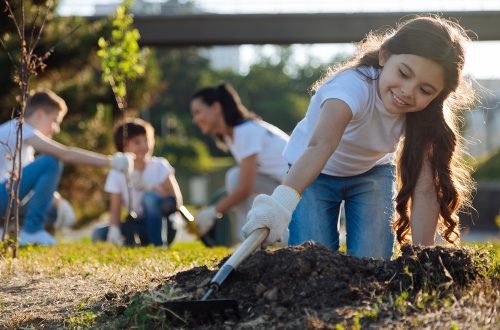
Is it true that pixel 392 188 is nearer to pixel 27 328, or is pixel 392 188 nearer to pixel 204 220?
pixel 27 328

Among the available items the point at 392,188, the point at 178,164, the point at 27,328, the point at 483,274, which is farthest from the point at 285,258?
the point at 178,164

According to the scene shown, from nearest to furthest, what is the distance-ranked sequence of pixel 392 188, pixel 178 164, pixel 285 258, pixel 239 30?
pixel 285 258 < pixel 392 188 < pixel 239 30 < pixel 178 164

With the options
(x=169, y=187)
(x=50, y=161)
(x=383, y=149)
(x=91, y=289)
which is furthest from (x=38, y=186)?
(x=383, y=149)

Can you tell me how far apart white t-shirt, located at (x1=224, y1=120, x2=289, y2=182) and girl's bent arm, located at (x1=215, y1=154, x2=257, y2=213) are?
0.21 ft

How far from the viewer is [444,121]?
4.21m

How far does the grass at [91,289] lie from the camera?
3.31 m

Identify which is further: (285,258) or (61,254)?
(61,254)

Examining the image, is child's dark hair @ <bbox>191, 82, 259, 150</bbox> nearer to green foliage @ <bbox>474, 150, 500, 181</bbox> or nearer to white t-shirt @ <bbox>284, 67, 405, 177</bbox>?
white t-shirt @ <bbox>284, 67, 405, 177</bbox>

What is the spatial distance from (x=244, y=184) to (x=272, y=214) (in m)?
4.04

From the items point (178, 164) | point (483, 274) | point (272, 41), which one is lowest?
point (178, 164)

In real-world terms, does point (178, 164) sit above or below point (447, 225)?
below

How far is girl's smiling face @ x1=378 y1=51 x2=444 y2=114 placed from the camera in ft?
12.7

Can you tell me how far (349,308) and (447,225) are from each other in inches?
60.6

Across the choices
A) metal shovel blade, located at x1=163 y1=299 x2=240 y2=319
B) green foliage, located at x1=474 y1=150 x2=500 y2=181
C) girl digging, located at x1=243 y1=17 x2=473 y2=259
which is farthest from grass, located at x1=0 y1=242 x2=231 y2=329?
green foliage, located at x1=474 y1=150 x2=500 y2=181
